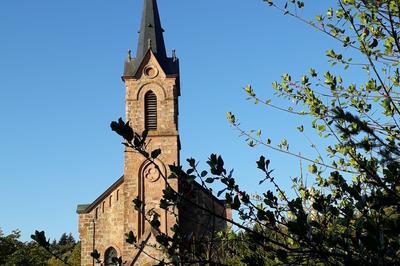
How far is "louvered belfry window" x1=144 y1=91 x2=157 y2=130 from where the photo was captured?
81.9 ft

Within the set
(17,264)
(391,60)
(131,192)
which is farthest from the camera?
(17,264)

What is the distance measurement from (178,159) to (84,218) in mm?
5311

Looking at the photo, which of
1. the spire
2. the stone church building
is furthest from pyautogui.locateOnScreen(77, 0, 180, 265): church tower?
the spire

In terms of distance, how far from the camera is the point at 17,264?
41.1 meters

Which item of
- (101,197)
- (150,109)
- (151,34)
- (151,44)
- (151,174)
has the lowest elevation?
(101,197)

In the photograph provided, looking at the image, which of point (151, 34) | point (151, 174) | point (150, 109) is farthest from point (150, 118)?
point (151, 34)

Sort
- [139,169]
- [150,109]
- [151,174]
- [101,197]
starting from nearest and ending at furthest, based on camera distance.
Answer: [151,174] → [139,169] → [101,197] → [150,109]

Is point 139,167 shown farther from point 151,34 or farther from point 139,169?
point 151,34

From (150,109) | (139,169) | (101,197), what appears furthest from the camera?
(150,109)

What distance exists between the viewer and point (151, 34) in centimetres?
2791

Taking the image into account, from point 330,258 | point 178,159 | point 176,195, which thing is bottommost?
point 330,258

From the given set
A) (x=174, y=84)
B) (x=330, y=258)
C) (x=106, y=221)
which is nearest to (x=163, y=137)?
(x=174, y=84)

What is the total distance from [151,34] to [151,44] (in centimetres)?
93

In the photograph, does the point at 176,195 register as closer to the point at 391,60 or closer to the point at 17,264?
the point at 391,60
